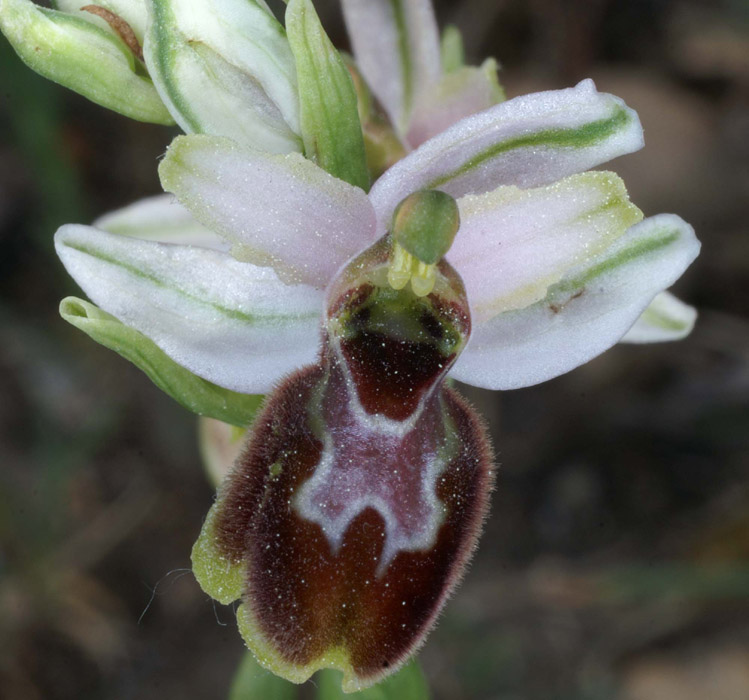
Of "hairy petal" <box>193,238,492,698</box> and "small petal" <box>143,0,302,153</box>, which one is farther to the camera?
"small petal" <box>143,0,302,153</box>

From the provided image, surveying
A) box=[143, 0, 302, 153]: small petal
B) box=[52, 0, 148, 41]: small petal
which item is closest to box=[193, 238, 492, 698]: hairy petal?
box=[143, 0, 302, 153]: small petal

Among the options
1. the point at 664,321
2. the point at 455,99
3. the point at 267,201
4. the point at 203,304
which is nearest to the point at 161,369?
the point at 203,304

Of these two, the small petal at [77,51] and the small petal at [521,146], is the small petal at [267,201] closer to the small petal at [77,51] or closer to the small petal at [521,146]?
the small petal at [521,146]

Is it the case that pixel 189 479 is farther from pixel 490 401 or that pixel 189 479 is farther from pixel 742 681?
pixel 742 681

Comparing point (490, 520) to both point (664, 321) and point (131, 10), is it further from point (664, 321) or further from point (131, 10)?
point (131, 10)

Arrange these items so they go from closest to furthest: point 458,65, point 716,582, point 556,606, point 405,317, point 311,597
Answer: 1. point 311,597
2. point 405,317
3. point 458,65
4. point 716,582
5. point 556,606

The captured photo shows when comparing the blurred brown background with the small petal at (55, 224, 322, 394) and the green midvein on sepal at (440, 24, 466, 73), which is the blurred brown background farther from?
the small petal at (55, 224, 322, 394)

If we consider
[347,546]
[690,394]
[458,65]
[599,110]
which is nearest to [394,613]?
[347,546]
